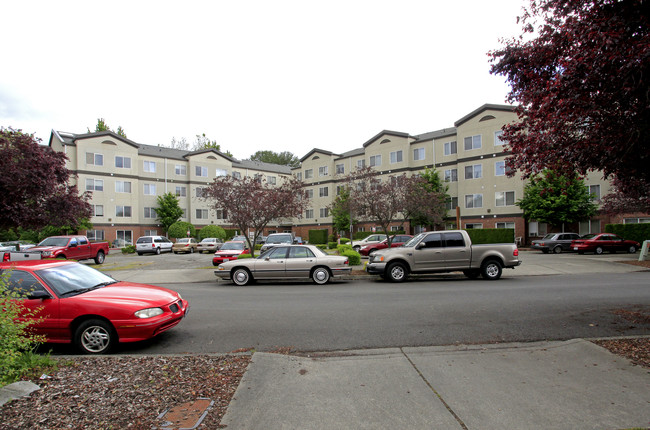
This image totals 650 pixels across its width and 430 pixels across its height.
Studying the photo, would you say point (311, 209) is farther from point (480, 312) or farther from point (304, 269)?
point (480, 312)

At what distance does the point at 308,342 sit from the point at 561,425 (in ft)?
12.0

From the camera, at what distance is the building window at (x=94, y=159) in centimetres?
4184

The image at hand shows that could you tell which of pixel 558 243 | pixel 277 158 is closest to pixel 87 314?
pixel 558 243

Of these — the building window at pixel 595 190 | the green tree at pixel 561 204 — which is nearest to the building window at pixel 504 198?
the green tree at pixel 561 204

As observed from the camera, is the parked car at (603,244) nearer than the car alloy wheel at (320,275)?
No

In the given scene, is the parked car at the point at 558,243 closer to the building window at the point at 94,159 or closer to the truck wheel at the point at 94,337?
the truck wheel at the point at 94,337

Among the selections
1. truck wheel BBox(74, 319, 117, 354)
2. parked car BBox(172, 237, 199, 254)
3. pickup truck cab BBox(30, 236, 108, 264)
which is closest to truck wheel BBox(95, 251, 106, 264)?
pickup truck cab BBox(30, 236, 108, 264)

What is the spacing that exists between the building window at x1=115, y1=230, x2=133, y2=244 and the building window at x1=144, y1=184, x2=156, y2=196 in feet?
17.3

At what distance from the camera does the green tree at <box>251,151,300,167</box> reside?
83500mm

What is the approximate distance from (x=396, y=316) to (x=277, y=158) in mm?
78027

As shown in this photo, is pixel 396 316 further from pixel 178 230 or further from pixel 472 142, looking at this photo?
pixel 178 230

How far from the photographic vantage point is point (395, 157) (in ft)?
143

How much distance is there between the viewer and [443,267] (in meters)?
14.0

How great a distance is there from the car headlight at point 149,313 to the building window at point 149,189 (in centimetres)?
4589
